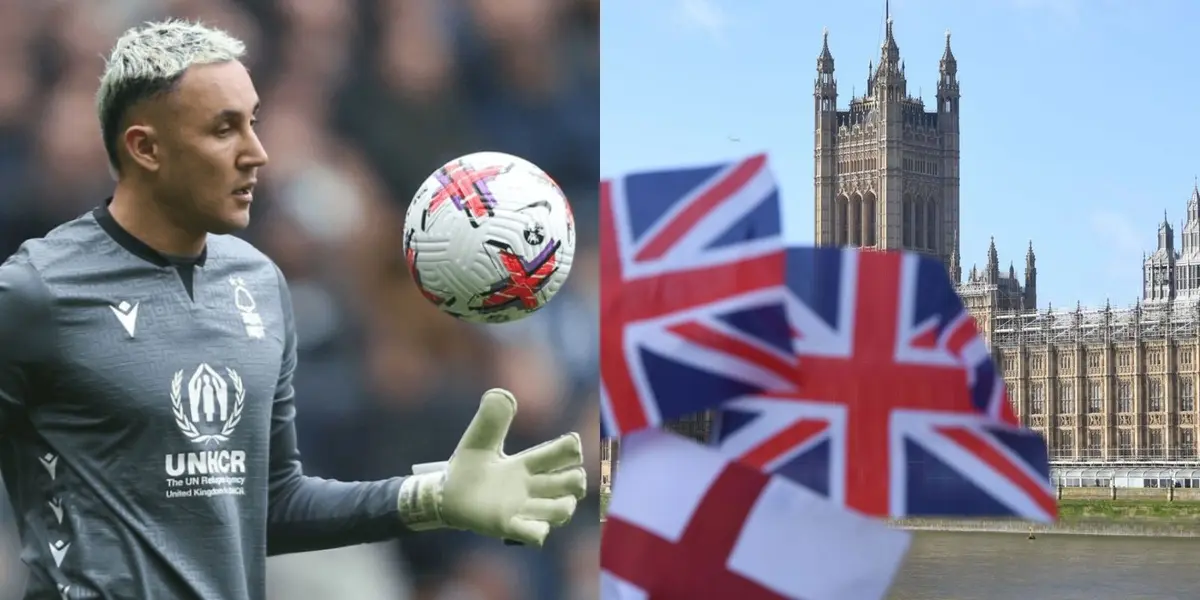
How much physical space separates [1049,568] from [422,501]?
95.0 feet

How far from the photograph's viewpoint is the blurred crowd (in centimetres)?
290

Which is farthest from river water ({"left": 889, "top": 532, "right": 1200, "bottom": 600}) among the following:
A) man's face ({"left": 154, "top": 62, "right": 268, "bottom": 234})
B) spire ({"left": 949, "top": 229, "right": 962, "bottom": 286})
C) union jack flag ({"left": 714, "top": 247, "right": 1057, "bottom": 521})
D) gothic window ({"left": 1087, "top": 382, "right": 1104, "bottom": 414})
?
man's face ({"left": 154, "top": 62, "right": 268, "bottom": 234})

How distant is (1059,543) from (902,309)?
33.4 m

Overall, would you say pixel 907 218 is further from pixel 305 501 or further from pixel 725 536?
pixel 305 501

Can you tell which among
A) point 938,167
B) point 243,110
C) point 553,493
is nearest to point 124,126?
point 243,110

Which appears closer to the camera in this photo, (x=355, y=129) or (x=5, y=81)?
(x=5, y=81)

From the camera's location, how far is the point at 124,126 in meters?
2.87

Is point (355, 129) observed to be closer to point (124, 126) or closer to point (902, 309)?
point (124, 126)

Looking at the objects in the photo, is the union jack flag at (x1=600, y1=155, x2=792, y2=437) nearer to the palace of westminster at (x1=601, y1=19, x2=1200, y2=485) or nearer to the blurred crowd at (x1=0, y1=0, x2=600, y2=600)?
the blurred crowd at (x1=0, y1=0, x2=600, y2=600)

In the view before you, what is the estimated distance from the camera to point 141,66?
288 centimetres

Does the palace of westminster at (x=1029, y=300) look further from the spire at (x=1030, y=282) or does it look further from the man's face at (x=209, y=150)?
the man's face at (x=209, y=150)

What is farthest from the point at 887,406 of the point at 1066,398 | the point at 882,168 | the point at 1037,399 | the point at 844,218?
the point at 844,218

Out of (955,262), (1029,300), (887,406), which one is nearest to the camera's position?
(887,406)

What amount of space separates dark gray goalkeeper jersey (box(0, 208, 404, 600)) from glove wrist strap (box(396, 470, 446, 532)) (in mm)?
243
